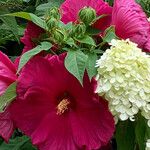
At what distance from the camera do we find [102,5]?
3.62 feet

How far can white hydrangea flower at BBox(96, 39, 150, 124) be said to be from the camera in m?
0.96

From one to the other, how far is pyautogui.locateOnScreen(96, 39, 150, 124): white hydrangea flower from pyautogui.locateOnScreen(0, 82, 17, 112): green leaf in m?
0.16

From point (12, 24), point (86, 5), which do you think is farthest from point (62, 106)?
point (12, 24)

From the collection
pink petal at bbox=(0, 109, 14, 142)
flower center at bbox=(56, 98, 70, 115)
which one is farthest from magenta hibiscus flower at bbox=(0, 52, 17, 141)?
flower center at bbox=(56, 98, 70, 115)

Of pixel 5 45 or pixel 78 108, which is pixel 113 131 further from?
pixel 5 45

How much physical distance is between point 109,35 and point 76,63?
0.11 metres

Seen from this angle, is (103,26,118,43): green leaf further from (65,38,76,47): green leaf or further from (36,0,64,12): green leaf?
(36,0,64,12): green leaf

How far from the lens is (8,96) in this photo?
1001mm

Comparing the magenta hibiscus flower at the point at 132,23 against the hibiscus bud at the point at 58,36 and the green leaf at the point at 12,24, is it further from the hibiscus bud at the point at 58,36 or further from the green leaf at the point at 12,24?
the green leaf at the point at 12,24

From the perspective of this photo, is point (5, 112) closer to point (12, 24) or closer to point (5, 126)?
point (5, 126)

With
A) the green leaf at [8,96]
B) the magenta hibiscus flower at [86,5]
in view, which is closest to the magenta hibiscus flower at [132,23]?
the magenta hibiscus flower at [86,5]

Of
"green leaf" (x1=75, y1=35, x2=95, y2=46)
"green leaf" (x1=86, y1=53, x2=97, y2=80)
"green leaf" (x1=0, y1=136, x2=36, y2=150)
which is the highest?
"green leaf" (x1=75, y1=35, x2=95, y2=46)

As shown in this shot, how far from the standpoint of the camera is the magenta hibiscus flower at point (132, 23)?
1.04 meters

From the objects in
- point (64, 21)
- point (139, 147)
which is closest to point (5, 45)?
point (64, 21)
